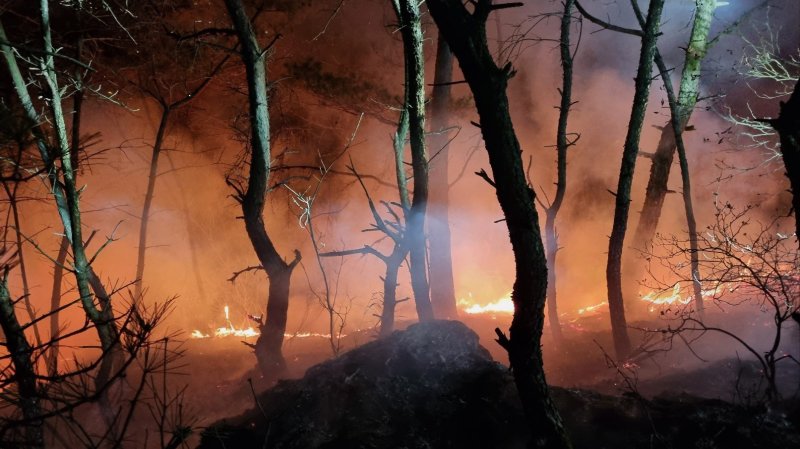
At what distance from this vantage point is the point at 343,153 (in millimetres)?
16312

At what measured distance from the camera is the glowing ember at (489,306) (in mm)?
15906

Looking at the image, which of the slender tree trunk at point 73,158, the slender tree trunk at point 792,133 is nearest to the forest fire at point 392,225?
the slender tree trunk at point 792,133

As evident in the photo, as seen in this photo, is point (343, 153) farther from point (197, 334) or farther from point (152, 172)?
point (197, 334)

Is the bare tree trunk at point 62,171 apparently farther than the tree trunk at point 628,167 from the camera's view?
No

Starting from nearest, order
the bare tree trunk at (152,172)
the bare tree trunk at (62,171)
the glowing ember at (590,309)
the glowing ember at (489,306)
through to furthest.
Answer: the bare tree trunk at (62,171)
the bare tree trunk at (152,172)
the glowing ember at (590,309)
the glowing ember at (489,306)

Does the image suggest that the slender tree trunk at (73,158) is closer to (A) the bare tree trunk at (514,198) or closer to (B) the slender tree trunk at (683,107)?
(A) the bare tree trunk at (514,198)

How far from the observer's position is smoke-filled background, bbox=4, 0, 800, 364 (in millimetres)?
15453

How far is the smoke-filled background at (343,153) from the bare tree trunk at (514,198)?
1114cm

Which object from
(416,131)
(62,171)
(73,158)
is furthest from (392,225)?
(73,158)

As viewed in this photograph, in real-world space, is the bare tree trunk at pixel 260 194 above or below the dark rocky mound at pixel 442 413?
above

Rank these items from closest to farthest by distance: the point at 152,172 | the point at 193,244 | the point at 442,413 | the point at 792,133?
the point at 792,133 < the point at 442,413 < the point at 152,172 < the point at 193,244

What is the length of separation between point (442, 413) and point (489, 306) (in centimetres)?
1069

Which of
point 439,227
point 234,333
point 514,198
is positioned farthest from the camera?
point 234,333

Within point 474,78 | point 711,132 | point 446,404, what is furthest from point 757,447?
point 711,132
